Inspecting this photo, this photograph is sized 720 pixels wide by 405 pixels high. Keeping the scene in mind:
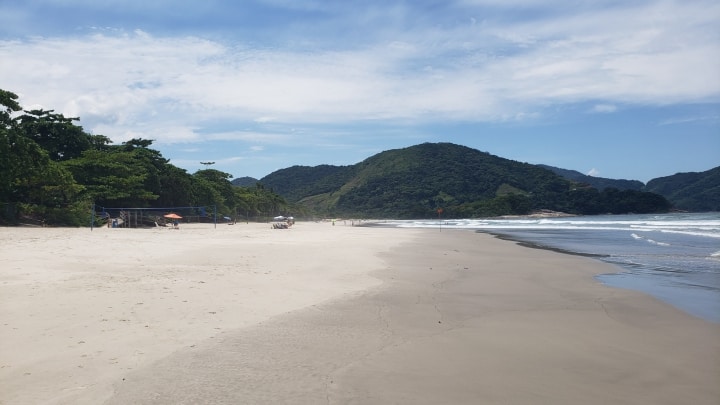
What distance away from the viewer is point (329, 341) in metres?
6.17

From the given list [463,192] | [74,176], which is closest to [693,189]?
[463,192]

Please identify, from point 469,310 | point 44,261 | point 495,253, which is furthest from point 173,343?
point 495,253

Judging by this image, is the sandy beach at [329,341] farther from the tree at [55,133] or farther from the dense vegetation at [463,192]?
the dense vegetation at [463,192]

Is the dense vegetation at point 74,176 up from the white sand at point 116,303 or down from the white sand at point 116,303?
up

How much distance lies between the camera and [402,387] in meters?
4.70

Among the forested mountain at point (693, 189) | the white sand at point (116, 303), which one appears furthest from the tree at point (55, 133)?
the forested mountain at point (693, 189)

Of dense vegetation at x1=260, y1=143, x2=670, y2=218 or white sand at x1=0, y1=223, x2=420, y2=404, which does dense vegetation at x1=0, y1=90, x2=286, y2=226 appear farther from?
dense vegetation at x1=260, y1=143, x2=670, y2=218

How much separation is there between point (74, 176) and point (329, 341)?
4066cm

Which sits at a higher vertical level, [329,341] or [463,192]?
[463,192]

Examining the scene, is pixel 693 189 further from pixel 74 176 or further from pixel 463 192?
pixel 74 176

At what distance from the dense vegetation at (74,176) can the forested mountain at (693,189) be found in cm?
13226

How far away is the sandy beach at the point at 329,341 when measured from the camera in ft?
14.9

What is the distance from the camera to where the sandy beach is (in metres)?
4.54

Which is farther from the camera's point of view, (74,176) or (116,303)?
(74,176)
